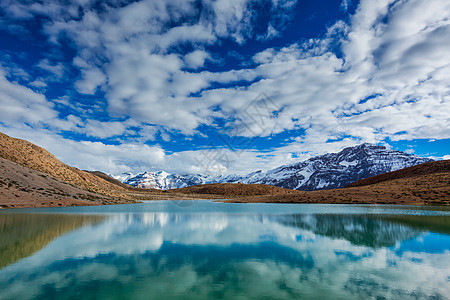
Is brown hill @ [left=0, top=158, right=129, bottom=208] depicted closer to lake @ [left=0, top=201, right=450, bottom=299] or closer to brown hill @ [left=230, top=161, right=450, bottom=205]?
lake @ [left=0, top=201, right=450, bottom=299]

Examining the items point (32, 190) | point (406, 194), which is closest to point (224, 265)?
point (32, 190)

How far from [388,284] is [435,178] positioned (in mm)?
98462

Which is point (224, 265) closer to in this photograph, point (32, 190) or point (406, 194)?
point (32, 190)

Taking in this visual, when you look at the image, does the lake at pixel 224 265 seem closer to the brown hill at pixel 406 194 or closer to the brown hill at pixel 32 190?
the brown hill at pixel 32 190

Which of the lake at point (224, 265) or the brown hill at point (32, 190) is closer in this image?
the lake at point (224, 265)

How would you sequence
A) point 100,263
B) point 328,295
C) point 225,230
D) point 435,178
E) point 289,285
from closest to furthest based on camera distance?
point 328,295 → point 289,285 → point 100,263 → point 225,230 → point 435,178

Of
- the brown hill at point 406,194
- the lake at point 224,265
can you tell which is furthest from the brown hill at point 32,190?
the brown hill at point 406,194

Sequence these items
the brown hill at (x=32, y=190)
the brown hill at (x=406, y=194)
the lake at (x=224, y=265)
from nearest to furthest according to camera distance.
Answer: the lake at (x=224, y=265) → the brown hill at (x=32, y=190) → the brown hill at (x=406, y=194)

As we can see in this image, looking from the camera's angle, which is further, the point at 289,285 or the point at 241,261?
the point at 241,261

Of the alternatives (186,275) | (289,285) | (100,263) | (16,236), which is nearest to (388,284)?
(289,285)

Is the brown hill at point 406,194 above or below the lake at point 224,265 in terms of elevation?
above

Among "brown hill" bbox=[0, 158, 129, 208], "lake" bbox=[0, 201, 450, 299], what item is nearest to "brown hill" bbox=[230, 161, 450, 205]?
"lake" bbox=[0, 201, 450, 299]

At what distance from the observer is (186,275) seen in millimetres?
12781

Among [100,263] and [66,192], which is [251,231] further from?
[66,192]
